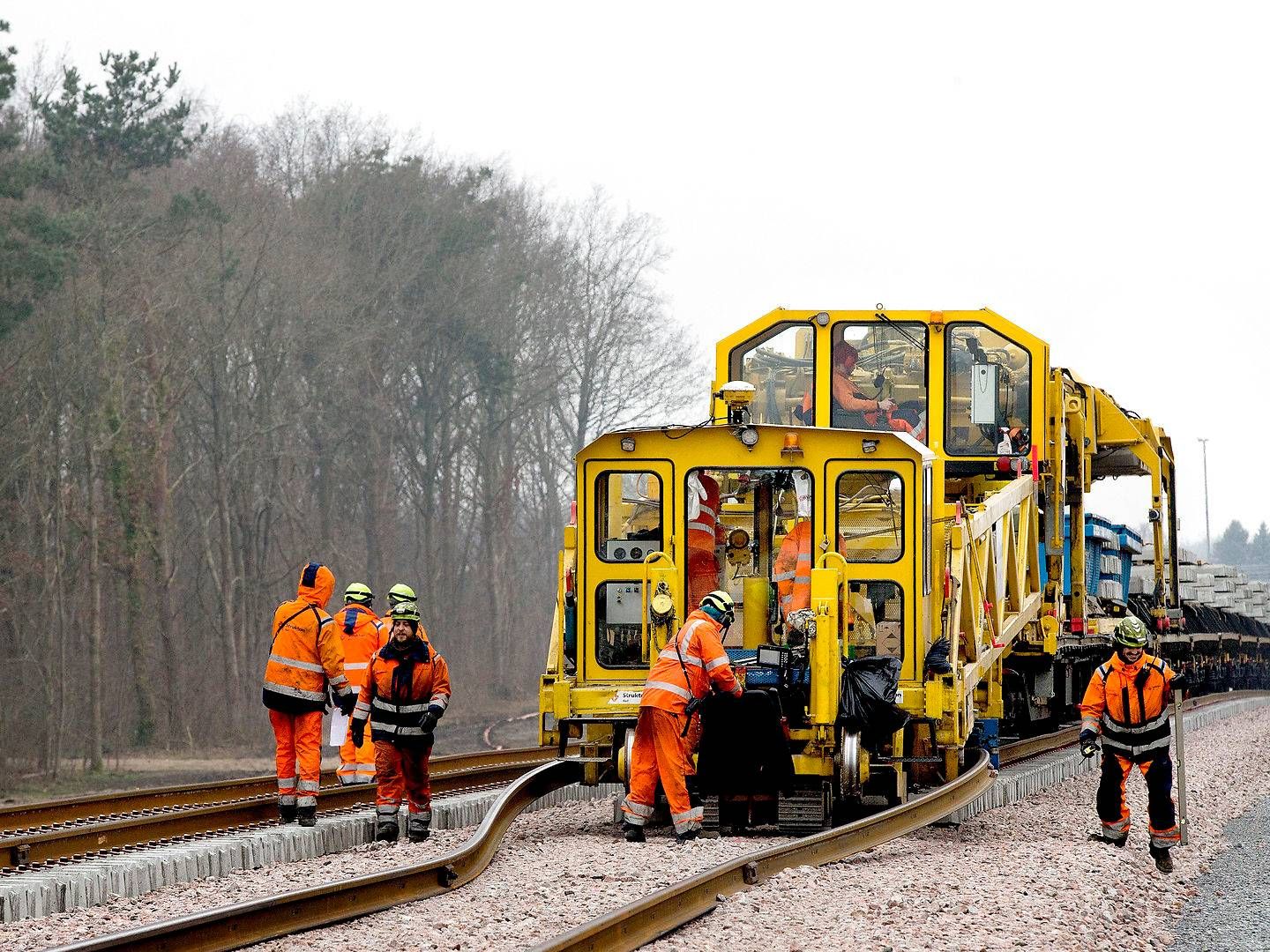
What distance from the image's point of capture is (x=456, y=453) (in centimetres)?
5159

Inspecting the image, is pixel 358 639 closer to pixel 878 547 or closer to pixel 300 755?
pixel 300 755

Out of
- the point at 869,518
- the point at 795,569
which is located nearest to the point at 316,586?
the point at 795,569

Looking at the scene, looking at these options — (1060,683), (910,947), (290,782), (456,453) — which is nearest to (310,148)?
(456,453)

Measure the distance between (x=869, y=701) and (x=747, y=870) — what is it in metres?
2.47

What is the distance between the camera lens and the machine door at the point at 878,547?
12.2 m

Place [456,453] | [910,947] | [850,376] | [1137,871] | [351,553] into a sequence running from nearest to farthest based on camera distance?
[910,947] → [1137,871] → [850,376] → [351,553] → [456,453]

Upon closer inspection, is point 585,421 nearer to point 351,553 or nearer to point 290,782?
point 351,553

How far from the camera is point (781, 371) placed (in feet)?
52.9

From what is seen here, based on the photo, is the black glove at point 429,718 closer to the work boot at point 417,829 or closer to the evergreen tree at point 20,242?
the work boot at point 417,829

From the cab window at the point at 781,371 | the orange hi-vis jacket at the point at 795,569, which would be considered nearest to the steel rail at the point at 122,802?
the orange hi-vis jacket at the point at 795,569

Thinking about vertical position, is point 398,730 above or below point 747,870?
above

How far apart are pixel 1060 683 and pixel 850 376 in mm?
5957

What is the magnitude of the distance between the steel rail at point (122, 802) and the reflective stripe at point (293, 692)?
2.00 metres

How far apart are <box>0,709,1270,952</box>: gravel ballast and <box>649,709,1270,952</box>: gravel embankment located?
0.02m
